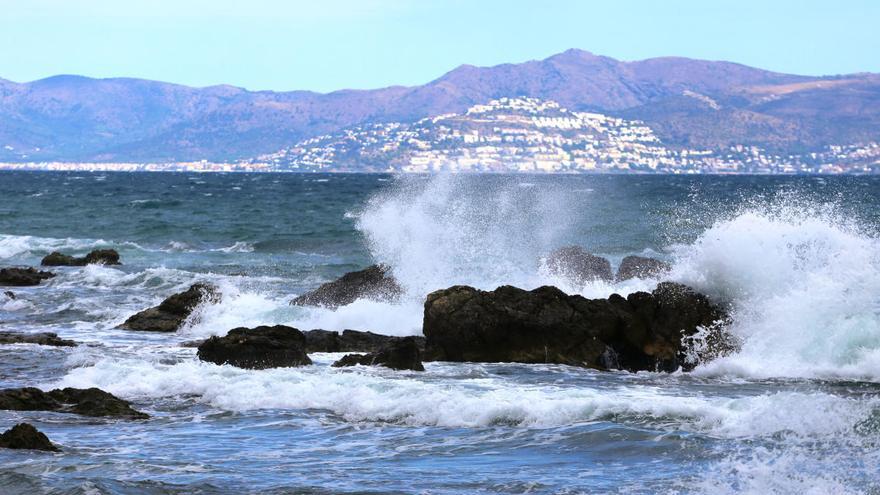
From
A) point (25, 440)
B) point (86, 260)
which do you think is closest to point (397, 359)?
point (25, 440)

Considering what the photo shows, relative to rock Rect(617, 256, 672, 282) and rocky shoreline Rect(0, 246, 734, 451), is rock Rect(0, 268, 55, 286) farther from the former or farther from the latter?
rock Rect(617, 256, 672, 282)

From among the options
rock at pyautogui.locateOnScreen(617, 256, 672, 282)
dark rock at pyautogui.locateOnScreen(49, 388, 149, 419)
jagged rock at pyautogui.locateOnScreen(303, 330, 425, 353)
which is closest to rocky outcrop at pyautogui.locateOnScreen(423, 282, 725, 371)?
jagged rock at pyautogui.locateOnScreen(303, 330, 425, 353)

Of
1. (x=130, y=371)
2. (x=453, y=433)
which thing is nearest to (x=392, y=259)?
(x=130, y=371)

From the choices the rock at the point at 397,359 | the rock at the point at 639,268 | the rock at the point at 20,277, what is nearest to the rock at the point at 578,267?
the rock at the point at 639,268

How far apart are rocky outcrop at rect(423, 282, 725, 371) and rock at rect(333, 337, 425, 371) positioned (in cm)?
101

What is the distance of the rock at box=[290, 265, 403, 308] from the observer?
22.6 metres

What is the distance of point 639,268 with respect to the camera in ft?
83.9

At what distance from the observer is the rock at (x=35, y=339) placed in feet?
59.8

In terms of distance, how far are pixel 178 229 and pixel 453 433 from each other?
39.8m

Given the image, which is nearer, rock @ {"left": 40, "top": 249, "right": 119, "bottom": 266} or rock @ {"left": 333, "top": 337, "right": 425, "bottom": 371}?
rock @ {"left": 333, "top": 337, "right": 425, "bottom": 371}

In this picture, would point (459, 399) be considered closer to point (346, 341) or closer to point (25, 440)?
point (25, 440)

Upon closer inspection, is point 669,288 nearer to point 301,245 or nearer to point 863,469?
point 863,469

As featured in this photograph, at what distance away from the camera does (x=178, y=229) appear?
5053 cm

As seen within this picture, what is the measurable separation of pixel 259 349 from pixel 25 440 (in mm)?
5166
